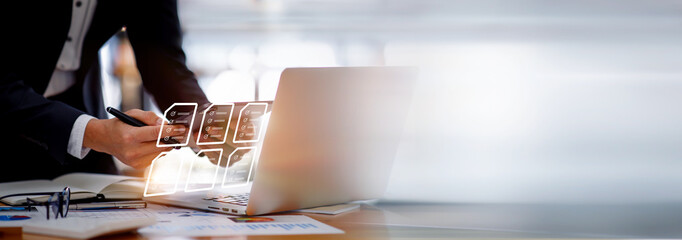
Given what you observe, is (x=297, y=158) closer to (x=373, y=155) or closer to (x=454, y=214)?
(x=373, y=155)

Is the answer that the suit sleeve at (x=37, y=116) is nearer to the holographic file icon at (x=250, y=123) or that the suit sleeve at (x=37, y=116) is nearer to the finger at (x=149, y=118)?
the finger at (x=149, y=118)

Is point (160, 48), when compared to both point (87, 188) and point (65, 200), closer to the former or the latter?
point (87, 188)

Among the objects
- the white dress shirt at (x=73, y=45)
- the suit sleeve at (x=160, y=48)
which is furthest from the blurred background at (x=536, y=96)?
the white dress shirt at (x=73, y=45)

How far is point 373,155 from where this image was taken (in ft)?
3.32

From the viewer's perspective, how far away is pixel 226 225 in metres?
0.75

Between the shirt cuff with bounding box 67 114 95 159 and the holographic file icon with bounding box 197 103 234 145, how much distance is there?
11.2 inches

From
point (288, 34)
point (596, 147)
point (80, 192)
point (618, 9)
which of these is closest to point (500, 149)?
point (596, 147)

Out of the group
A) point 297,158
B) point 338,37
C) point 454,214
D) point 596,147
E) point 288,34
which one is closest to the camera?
point 297,158

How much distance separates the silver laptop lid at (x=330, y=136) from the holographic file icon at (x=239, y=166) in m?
0.13

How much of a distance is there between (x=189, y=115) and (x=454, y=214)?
1.73ft

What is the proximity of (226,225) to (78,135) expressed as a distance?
1.48 feet

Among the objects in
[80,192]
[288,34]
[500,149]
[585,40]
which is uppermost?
[288,34]

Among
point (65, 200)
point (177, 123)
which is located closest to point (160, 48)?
point (177, 123)

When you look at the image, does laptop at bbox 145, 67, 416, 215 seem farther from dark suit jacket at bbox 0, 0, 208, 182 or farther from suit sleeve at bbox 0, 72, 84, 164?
dark suit jacket at bbox 0, 0, 208, 182
